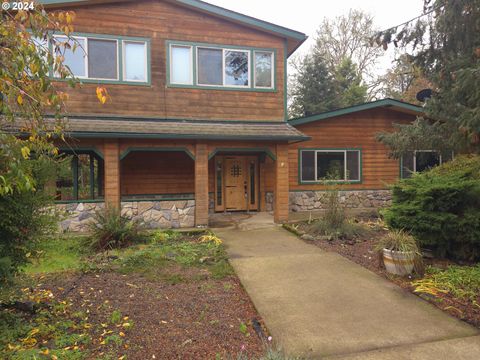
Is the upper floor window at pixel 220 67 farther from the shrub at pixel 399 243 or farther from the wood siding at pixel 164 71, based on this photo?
the shrub at pixel 399 243

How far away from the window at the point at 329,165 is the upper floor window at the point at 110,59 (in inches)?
245

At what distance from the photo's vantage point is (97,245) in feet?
21.7

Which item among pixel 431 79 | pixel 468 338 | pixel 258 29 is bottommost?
pixel 468 338

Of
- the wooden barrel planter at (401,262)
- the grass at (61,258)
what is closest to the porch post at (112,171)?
the grass at (61,258)

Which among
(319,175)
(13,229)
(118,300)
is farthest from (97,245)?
(319,175)

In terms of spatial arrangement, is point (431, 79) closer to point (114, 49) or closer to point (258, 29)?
point (258, 29)

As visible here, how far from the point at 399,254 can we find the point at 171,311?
3536mm

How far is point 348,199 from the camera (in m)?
11.9

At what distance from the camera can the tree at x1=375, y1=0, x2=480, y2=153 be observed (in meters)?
3.97

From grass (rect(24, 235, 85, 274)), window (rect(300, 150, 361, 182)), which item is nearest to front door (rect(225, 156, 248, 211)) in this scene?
window (rect(300, 150, 361, 182))

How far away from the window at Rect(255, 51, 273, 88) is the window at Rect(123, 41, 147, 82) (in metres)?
3.30

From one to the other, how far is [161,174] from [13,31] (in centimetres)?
873

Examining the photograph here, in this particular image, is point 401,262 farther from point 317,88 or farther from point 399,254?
point 317,88

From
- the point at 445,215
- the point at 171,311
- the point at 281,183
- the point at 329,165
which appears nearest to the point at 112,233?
the point at 171,311
